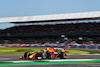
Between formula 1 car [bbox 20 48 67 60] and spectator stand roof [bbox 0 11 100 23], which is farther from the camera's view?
spectator stand roof [bbox 0 11 100 23]

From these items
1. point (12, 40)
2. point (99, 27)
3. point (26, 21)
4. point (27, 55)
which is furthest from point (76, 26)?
point (27, 55)

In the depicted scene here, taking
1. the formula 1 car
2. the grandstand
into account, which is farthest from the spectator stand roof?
the formula 1 car

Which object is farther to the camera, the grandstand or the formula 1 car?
the grandstand

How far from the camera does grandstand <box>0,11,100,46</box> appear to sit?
47.5m

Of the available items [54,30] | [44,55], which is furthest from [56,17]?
[44,55]

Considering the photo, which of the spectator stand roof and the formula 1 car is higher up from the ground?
the spectator stand roof

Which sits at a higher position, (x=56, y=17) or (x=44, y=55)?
(x=56, y=17)

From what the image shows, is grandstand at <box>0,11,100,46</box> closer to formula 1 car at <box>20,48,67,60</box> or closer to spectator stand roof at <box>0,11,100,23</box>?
spectator stand roof at <box>0,11,100,23</box>

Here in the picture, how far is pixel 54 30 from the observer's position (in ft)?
174

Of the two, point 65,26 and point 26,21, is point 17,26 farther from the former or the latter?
point 65,26

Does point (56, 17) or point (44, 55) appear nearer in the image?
point (44, 55)

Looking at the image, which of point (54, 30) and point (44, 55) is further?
point (54, 30)

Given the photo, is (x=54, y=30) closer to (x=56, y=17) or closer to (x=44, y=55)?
(x=56, y=17)

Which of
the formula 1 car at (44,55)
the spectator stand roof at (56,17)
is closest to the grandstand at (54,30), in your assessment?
the spectator stand roof at (56,17)
